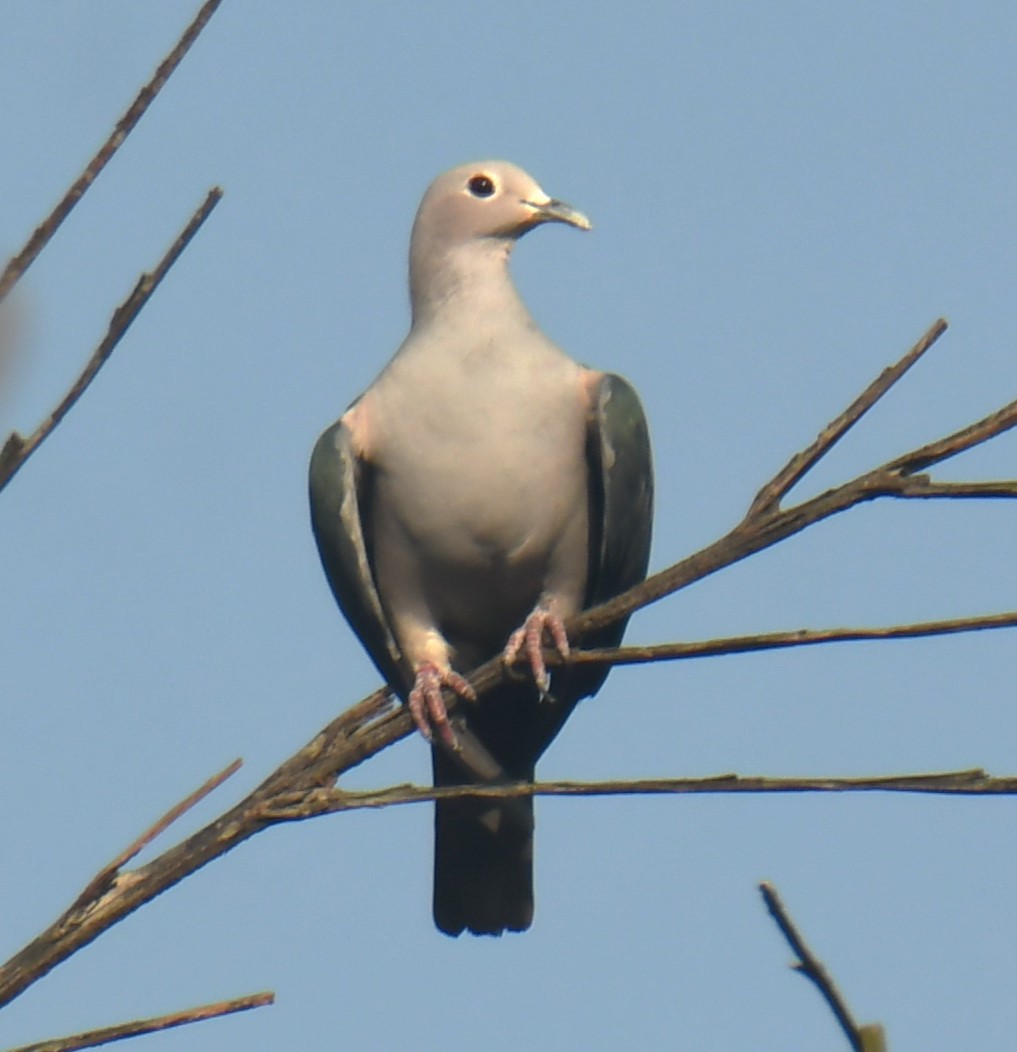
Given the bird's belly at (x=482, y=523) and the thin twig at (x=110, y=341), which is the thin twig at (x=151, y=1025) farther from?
the bird's belly at (x=482, y=523)

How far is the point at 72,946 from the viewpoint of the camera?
2.42 m

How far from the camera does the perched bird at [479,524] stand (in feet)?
17.1

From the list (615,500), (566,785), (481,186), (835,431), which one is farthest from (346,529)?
(566,785)

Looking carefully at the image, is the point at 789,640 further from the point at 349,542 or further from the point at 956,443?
the point at 349,542

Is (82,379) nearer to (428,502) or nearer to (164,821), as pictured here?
(164,821)

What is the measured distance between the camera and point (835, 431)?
10.1 ft

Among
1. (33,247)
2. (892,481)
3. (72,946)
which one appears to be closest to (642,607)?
(892,481)

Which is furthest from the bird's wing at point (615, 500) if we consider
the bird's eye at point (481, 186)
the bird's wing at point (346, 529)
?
the bird's eye at point (481, 186)

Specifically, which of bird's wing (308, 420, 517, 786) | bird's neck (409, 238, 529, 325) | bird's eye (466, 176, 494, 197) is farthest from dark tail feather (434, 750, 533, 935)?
bird's eye (466, 176, 494, 197)

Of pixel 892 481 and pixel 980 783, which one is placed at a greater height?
pixel 892 481

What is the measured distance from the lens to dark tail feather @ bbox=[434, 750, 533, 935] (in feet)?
18.4

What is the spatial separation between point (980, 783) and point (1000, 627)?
277 millimetres

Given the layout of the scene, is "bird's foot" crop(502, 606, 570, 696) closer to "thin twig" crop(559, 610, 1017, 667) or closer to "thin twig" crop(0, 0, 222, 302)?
"thin twig" crop(559, 610, 1017, 667)

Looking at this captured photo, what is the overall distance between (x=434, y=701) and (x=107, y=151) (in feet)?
9.90
